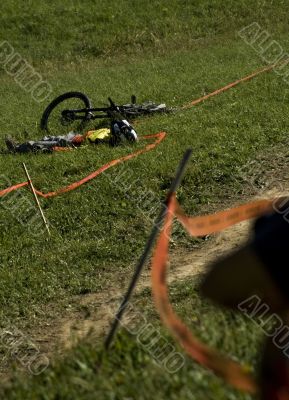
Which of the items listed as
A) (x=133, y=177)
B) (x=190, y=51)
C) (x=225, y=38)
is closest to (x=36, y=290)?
(x=133, y=177)

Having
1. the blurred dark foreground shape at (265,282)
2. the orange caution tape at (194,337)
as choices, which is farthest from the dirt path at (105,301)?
the blurred dark foreground shape at (265,282)

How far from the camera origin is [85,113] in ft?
58.5

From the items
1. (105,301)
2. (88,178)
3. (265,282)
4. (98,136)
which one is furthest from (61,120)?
(265,282)

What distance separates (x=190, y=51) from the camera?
97.7 ft

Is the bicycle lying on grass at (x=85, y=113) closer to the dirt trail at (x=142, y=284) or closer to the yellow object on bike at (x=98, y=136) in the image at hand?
the yellow object on bike at (x=98, y=136)

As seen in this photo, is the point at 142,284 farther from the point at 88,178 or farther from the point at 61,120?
the point at 61,120

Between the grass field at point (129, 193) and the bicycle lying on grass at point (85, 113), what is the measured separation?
45cm

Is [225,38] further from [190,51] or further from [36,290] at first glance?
[36,290]

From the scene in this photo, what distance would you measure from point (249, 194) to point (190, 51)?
18.9m

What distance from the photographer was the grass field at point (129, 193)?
5.28m

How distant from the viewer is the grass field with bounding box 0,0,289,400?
5.28 metres

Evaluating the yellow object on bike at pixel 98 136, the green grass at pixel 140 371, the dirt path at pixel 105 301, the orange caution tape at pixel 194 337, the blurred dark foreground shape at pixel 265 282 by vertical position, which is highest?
the blurred dark foreground shape at pixel 265 282

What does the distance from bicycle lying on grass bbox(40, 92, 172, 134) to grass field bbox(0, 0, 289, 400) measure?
45 centimetres

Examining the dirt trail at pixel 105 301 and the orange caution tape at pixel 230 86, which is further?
the orange caution tape at pixel 230 86
